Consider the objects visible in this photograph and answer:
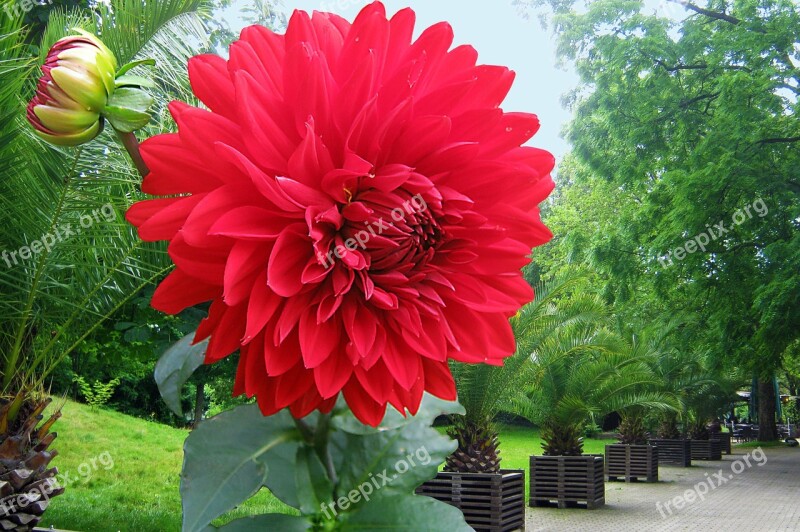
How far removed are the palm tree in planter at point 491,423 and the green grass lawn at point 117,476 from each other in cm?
292

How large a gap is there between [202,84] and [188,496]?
0.25 meters

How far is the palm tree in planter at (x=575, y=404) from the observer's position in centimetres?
1423

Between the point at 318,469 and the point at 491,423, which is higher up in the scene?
the point at 318,469

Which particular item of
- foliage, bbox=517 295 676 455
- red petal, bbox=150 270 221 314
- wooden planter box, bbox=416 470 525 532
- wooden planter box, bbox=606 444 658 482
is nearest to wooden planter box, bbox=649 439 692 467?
wooden planter box, bbox=606 444 658 482

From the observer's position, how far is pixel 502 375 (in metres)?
11.0

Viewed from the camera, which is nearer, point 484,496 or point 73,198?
point 73,198

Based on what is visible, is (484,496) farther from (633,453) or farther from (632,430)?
(632,430)

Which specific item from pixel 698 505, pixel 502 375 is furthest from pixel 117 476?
pixel 698 505

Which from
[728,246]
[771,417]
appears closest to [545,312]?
[728,246]

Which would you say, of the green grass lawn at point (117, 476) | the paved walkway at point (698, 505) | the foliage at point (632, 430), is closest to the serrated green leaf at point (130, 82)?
the green grass lawn at point (117, 476)

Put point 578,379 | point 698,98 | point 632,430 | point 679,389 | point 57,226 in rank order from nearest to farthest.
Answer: point 57,226
point 578,379
point 698,98
point 632,430
point 679,389

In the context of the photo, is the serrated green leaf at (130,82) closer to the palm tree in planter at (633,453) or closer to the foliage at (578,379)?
the foliage at (578,379)

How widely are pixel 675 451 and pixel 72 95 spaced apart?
27.2 metres

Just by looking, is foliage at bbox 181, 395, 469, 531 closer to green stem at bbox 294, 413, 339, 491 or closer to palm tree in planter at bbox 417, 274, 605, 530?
green stem at bbox 294, 413, 339, 491
